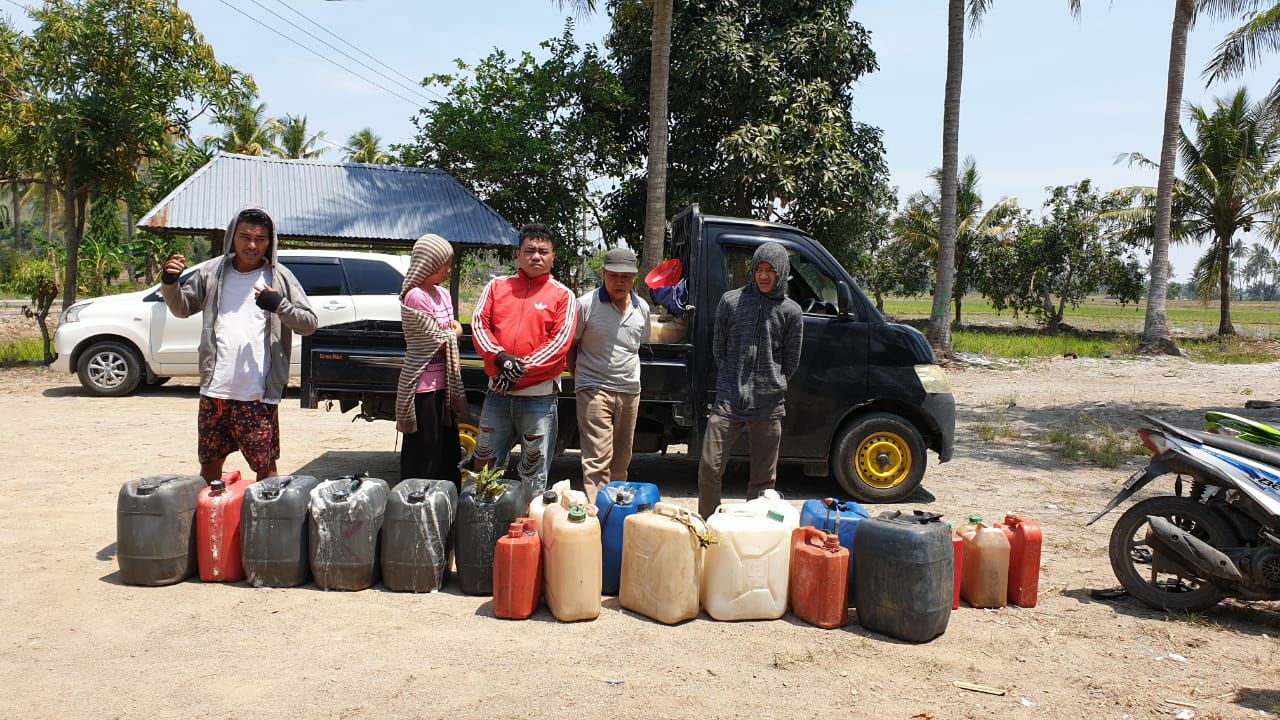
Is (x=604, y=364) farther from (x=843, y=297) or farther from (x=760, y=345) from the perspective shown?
(x=843, y=297)

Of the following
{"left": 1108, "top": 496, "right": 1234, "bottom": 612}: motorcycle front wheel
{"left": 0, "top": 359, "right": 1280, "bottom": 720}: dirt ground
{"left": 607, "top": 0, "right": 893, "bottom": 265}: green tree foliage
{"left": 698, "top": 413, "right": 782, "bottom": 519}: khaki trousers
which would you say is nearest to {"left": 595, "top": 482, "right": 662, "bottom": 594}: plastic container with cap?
{"left": 0, "top": 359, "right": 1280, "bottom": 720}: dirt ground

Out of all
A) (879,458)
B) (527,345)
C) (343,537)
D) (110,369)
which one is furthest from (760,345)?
(110,369)

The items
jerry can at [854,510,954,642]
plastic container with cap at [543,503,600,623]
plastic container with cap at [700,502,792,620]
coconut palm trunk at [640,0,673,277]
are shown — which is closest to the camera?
jerry can at [854,510,954,642]

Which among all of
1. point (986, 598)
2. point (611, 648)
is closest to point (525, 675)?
point (611, 648)

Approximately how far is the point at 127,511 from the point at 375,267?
295 inches

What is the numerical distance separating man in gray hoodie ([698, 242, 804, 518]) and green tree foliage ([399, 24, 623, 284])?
12.7 m

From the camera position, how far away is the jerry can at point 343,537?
4.60 meters

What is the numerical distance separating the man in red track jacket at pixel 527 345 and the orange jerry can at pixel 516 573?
27.9 inches

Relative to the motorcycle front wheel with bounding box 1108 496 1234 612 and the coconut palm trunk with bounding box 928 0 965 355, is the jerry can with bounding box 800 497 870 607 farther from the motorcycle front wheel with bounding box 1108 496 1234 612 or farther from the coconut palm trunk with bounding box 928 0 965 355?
the coconut palm trunk with bounding box 928 0 965 355

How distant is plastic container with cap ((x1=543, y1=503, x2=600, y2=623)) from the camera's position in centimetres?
429

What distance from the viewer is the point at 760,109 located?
17.7 metres

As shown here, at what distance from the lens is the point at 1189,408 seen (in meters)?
12.3

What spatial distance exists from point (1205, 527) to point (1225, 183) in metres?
27.6

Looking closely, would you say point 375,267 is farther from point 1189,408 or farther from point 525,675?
point 1189,408
